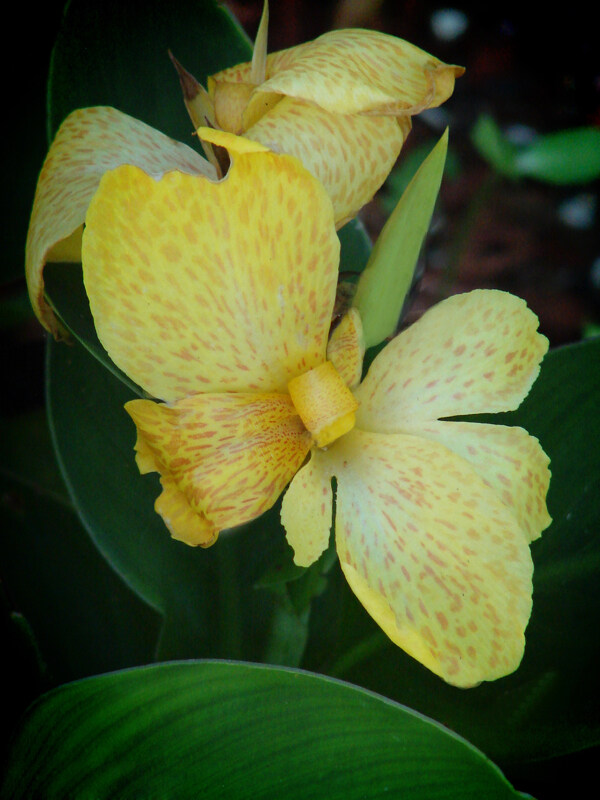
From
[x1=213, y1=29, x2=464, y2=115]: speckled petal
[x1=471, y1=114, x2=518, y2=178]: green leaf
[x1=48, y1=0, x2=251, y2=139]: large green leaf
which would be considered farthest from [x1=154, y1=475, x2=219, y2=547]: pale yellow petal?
Result: [x1=471, y1=114, x2=518, y2=178]: green leaf

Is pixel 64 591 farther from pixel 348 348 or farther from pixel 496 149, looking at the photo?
pixel 496 149

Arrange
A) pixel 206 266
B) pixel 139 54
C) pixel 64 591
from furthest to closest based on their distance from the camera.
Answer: pixel 64 591
pixel 139 54
pixel 206 266

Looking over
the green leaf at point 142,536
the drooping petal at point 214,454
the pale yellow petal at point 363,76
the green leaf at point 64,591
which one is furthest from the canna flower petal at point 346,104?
the green leaf at point 64,591

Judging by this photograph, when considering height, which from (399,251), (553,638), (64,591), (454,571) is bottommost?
(553,638)

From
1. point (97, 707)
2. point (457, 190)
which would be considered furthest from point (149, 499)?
point (457, 190)

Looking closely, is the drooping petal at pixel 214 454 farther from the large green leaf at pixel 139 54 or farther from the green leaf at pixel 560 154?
the green leaf at pixel 560 154

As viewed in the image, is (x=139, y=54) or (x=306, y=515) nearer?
(x=306, y=515)

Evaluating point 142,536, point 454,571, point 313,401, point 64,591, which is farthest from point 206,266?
point 64,591

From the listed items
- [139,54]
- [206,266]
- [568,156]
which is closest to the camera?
[206,266]
